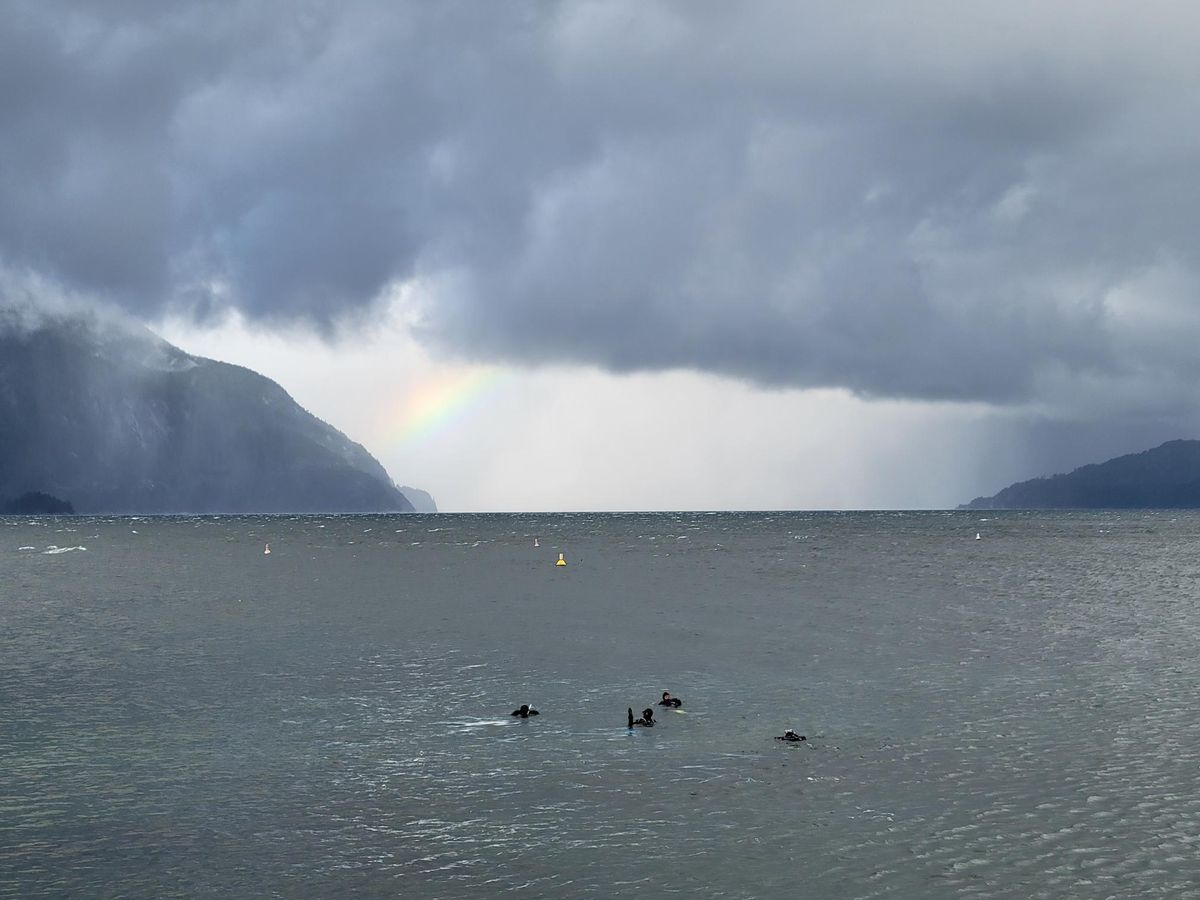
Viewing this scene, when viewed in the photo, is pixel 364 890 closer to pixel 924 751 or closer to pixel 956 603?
pixel 924 751

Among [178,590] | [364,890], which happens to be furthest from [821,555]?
[364,890]

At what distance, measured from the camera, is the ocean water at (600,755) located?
1192 inches

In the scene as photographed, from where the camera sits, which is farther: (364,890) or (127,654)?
(127,654)

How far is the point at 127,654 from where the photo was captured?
7025cm

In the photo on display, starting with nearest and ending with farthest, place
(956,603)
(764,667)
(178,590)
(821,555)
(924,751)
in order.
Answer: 1. (924,751)
2. (764,667)
3. (956,603)
4. (178,590)
5. (821,555)

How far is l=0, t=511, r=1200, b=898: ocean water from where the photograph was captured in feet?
99.3

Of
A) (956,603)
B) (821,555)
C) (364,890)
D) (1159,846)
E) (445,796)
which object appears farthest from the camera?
(821,555)

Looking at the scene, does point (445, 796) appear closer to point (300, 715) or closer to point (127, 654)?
point (300, 715)

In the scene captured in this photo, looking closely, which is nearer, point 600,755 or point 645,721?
point 600,755

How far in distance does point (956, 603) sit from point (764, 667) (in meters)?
45.4

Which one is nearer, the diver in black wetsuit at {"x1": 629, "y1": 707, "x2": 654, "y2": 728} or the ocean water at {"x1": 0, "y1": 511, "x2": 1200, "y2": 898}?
the ocean water at {"x1": 0, "y1": 511, "x2": 1200, "y2": 898}

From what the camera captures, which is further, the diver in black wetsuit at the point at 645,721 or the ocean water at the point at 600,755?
the diver in black wetsuit at the point at 645,721

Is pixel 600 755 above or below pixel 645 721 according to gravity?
below

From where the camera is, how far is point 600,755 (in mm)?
42469
